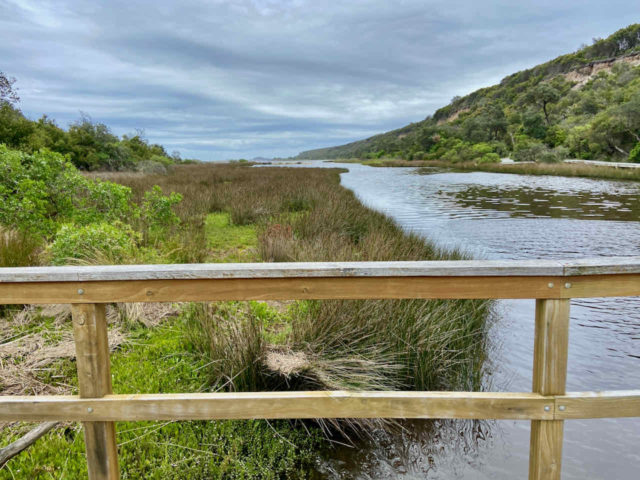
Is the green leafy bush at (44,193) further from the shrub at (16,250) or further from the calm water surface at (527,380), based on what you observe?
the calm water surface at (527,380)

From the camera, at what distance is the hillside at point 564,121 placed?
1442 inches

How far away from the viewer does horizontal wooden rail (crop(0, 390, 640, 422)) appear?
1.55 meters

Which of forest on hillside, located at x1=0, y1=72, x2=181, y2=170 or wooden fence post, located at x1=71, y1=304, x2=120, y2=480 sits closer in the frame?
wooden fence post, located at x1=71, y1=304, x2=120, y2=480

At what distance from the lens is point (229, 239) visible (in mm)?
8453

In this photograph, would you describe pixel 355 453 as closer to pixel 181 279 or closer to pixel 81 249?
pixel 181 279

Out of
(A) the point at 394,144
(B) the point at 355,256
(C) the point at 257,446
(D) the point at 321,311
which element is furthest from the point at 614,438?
(A) the point at 394,144

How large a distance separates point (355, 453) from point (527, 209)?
46.8 feet

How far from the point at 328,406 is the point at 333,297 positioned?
43 centimetres

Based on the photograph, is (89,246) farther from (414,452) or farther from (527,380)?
(527,380)

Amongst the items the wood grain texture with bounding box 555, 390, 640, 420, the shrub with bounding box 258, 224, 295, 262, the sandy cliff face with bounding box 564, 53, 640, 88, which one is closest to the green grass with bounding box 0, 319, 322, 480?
the wood grain texture with bounding box 555, 390, 640, 420

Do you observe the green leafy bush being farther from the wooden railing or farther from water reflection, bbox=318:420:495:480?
the wooden railing

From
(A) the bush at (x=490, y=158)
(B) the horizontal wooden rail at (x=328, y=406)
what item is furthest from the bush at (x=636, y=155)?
(B) the horizontal wooden rail at (x=328, y=406)

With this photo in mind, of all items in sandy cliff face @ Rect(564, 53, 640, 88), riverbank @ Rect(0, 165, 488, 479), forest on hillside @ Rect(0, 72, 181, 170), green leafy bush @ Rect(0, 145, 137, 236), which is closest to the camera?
riverbank @ Rect(0, 165, 488, 479)

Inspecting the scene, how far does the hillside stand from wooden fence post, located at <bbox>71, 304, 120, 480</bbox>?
3926cm
